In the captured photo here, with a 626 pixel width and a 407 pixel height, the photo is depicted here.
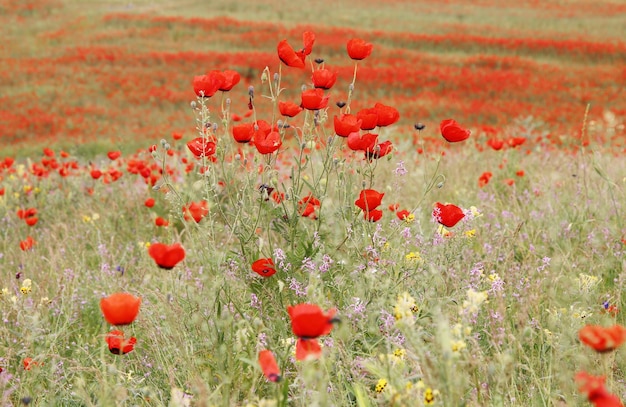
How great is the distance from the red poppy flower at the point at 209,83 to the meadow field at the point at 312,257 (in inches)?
0.4

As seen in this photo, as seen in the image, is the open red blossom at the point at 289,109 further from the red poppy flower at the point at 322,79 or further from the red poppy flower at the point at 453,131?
the red poppy flower at the point at 453,131

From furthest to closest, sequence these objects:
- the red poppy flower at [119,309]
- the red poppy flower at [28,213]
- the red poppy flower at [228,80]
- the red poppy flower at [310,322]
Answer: the red poppy flower at [28,213] < the red poppy flower at [228,80] < the red poppy flower at [119,309] < the red poppy flower at [310,322]

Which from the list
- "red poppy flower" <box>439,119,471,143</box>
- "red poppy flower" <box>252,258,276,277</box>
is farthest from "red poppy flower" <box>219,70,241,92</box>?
"red poppy flower" <box>439,119,471,143</box>

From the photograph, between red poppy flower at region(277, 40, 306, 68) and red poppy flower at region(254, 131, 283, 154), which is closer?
red poppy flower at region(254, 131, 283, 154)

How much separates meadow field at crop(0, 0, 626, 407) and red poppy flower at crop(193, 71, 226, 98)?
0.04ft

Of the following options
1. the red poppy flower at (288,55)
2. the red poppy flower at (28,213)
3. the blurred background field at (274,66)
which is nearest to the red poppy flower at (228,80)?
the red poppy flower at (288,55)

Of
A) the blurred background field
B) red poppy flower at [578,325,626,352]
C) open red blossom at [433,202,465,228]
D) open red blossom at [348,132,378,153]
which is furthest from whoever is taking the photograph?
the blurred background field

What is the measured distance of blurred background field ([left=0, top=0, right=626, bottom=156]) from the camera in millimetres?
11484

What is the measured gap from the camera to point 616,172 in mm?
4184

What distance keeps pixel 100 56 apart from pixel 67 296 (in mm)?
15668

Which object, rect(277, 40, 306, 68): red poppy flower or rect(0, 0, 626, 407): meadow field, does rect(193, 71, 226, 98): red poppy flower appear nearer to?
rect(0, 0, 626, 407): meadow field

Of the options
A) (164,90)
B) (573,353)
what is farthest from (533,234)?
(164,90)

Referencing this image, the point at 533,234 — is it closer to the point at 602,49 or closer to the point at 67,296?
the point at 67,296

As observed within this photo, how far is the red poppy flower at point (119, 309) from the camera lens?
4.54 ft
